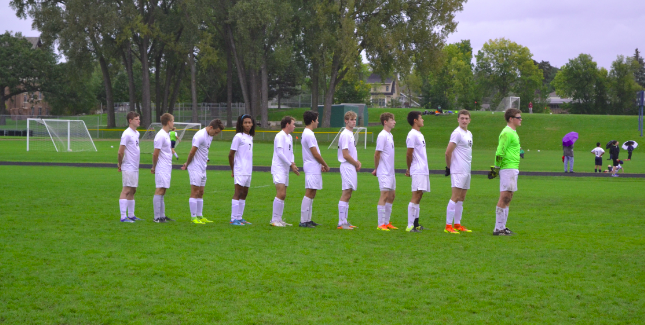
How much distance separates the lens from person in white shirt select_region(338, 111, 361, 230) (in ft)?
31.3

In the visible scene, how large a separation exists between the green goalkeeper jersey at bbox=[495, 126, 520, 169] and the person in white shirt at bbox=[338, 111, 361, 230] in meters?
2.20

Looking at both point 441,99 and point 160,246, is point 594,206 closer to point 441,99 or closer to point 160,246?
point 160,246

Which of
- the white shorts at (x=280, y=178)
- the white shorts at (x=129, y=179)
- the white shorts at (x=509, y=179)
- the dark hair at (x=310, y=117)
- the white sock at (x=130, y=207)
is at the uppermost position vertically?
the dark hair at (x=310, y=117)

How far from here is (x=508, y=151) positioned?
29.6 ft

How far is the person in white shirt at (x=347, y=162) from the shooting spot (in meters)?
9.55

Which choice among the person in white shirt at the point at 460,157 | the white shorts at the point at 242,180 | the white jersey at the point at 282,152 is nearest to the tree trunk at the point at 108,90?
the white shorts at the point at 242,180

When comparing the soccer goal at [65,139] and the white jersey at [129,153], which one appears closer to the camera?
the white jersey at [129,153]

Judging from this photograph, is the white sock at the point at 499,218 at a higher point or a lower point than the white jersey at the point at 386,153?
lower

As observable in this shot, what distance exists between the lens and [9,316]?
506 cm

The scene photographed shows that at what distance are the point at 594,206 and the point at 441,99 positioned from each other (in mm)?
76372

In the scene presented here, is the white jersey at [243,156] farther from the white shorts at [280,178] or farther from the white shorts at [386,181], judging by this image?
the white shorts at [386,181]

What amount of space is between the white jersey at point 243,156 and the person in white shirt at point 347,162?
5.16 ft

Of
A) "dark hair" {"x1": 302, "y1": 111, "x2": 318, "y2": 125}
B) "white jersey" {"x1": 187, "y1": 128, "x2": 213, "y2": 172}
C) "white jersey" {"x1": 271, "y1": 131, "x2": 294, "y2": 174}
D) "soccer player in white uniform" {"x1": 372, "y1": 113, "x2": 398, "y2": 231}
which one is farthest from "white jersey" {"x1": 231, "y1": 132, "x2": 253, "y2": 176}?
"soccer player in white uniform" {"x1": 372, "y1": 113, "x2": 398, "y2": 231}

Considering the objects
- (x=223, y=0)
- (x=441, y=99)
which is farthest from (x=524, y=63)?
(x=223, y=0)
